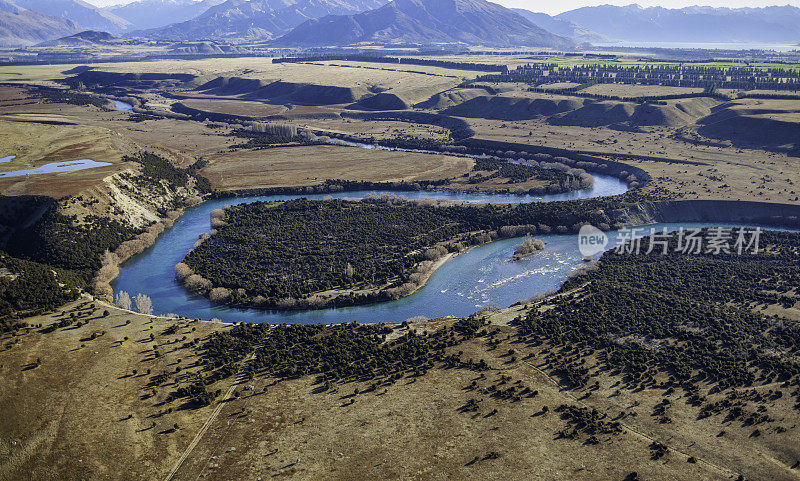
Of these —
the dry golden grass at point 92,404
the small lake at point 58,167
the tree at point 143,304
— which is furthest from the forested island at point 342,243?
the small lake at point 58,167

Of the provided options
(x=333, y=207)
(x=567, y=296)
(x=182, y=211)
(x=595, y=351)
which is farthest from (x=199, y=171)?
(x=595, y=351)

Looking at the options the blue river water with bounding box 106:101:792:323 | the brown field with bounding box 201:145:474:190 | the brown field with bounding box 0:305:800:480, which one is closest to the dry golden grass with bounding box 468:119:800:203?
the blue river water with bounding box 106:101:792:323

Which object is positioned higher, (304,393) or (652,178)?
(652,178)

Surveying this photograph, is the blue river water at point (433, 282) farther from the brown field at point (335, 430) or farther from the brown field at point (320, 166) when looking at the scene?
the brown field at point (320, 166)

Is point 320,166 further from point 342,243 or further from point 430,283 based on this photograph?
point 430,283

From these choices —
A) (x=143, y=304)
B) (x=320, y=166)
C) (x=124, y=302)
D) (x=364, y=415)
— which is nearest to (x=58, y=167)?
(x=320, y=166)

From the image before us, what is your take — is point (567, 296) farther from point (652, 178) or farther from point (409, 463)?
point (652, 178)

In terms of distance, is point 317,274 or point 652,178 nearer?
point 317,274

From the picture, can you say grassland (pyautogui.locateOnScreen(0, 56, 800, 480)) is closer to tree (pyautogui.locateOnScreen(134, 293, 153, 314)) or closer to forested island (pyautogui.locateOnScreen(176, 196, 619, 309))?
tree (pyautogui.locateOnScreen(134, 293, 153, 314))
